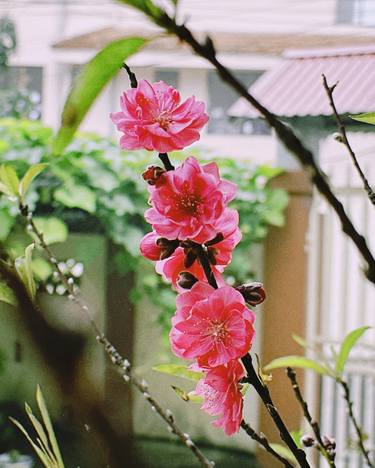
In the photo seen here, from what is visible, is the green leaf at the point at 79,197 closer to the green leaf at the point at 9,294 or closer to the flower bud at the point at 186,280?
the flower bud at the point at 186,280

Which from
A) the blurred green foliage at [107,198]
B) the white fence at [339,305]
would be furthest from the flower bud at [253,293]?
the white fence at [339,305]

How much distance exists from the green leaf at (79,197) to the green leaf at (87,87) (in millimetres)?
1379

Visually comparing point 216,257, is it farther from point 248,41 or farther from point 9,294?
point 248,41

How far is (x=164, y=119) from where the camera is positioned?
334 millimetres

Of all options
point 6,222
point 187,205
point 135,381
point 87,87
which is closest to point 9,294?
point 87,87

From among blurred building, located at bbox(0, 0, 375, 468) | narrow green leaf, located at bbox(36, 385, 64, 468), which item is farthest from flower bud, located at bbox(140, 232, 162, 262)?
blurred building, located at bbox(0, 0, 375, 468)

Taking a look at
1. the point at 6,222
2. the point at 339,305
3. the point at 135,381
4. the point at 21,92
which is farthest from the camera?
the point at 339,305

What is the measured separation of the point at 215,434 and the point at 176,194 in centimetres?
142

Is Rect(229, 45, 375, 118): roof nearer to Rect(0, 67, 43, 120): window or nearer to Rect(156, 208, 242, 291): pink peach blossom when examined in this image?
Rect(0, 67, 43, 120): window

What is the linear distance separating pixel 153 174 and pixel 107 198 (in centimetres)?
131

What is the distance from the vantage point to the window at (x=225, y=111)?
167 centimetres

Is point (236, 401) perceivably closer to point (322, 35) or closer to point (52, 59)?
point (52, 59)

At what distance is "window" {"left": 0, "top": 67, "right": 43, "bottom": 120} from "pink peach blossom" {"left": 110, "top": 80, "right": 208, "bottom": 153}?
1235 millimetres

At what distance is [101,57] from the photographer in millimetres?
190
